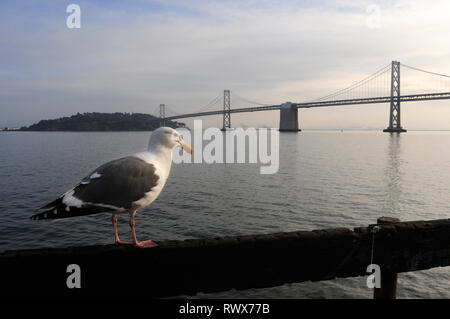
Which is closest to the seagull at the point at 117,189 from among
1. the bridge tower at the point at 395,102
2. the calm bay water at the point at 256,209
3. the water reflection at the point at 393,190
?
the calm bay water at the point at 256,209

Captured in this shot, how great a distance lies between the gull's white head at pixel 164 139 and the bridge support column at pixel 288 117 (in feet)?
318

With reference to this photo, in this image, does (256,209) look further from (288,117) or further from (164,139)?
(288,117)

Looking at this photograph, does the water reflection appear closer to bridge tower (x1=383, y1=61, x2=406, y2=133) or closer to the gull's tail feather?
the gull's tail feather

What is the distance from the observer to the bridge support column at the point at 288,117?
322 ft

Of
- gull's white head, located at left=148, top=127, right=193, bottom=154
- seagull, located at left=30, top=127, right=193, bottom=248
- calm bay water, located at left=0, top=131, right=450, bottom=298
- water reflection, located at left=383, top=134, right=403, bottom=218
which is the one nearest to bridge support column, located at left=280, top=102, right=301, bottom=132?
water reflection, located at left=383, top=134, right=403, bottom=218

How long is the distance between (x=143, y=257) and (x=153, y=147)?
99 cm

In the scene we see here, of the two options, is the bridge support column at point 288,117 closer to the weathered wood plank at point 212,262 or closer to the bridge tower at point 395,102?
the bridge tower at point 395,102

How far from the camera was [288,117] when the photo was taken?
10238 centimetres

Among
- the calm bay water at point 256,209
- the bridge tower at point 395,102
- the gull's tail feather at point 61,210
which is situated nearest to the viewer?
the gull's tail feather at point 61,210

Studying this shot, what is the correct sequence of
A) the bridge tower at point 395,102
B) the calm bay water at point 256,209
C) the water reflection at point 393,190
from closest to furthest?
1. the calm bay water at point 256,209
2. the water reflection at point 393,190
3. the bridge tower at point 395,102

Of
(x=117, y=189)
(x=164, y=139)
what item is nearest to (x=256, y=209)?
(x=164, y=139)

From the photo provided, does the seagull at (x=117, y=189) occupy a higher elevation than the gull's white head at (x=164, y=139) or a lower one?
lower
